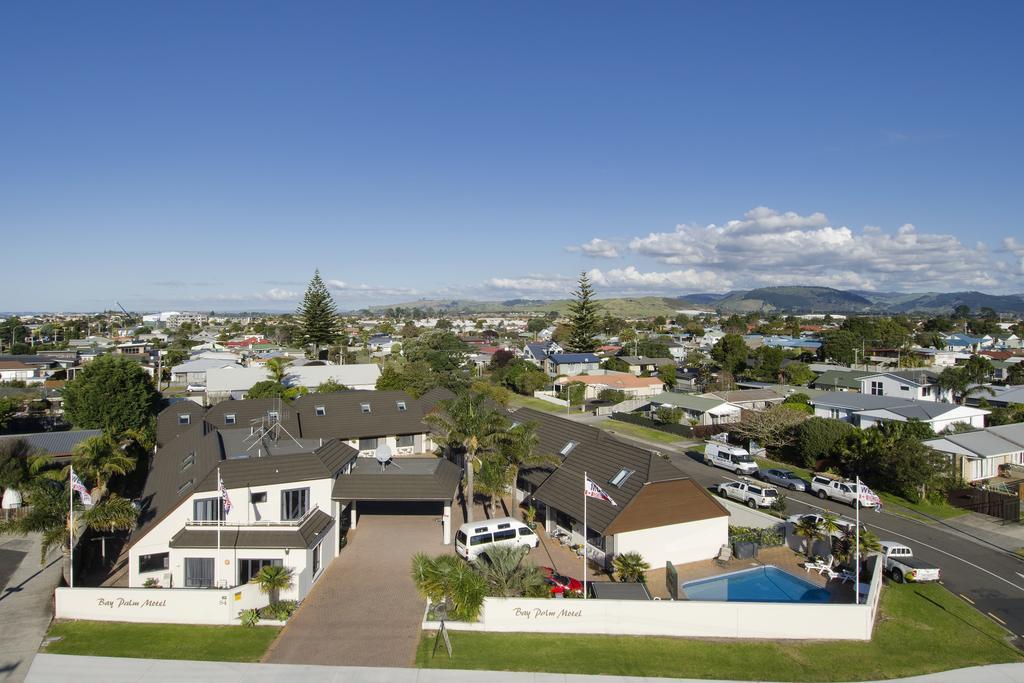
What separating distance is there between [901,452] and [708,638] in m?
19.3

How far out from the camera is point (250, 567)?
1909 cm

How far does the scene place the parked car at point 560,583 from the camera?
18331 mm

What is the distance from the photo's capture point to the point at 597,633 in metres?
16.9

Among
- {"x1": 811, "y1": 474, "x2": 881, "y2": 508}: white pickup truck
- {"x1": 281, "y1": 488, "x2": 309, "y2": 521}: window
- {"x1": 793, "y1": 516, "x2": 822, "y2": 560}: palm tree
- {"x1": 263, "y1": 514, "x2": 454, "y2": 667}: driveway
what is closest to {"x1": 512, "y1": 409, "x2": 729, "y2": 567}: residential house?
{"x1": 793, "y1": 516, "x2": 822, "y2": 560}: palm tree

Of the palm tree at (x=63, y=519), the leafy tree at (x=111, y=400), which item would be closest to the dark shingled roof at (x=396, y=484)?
the palm tree at (x=63, y=519)

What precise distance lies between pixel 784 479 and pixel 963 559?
973cm

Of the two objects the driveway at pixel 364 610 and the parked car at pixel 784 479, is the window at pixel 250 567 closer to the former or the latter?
the driveway at pixel 364 610

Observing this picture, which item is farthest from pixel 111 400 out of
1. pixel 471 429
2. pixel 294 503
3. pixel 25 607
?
pixel 471 429

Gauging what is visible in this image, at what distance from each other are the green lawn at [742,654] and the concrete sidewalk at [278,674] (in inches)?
12.8

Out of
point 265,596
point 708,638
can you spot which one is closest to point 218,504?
point 265,596

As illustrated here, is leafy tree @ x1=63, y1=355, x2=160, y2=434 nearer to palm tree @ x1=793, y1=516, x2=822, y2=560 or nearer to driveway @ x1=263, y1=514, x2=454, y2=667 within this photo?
driveway @ x1=263, y1=514, x2=454, y2=667

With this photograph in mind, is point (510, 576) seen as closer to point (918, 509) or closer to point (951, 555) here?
point (951, 555)

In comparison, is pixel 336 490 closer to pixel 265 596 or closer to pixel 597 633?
pixel 265 596

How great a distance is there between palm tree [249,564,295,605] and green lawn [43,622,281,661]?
1.08 m
